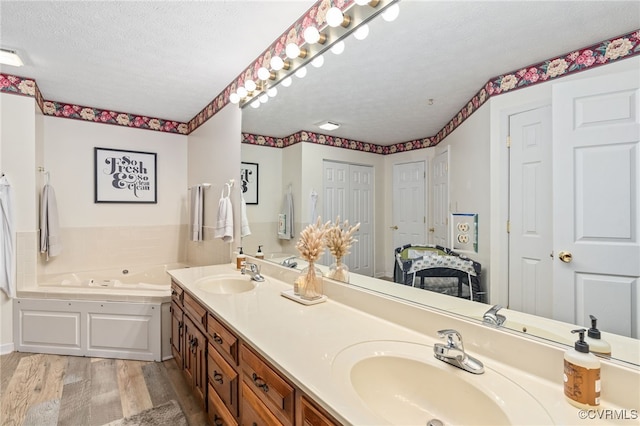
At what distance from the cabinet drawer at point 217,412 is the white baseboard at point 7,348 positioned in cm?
224

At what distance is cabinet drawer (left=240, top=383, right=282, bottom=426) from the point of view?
1036 millimetres

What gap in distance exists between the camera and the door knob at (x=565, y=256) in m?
0.87

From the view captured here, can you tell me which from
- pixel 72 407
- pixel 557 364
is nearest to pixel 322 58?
pixel 557 364

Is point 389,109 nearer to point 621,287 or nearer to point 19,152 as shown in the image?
point 621,287

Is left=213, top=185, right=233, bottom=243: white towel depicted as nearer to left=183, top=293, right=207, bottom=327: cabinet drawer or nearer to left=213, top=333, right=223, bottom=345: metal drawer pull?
left=183, top=293, right=207, bottom=327: cabinet drawer

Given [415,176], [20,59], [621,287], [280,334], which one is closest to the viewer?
[621,287]

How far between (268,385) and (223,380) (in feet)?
1.68

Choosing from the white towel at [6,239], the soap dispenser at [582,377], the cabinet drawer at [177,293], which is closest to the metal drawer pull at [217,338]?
the cabinet drawer at [177,293]

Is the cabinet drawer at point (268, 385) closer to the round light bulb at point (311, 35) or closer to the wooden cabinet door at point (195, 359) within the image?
the wooden cabinet door at point (195, 359)

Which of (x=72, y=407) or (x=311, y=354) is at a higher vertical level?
(x=311, y=354)

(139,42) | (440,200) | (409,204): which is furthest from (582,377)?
(139,42)

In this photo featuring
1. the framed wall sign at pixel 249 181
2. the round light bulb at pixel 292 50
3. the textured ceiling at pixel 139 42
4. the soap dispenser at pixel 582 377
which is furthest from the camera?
the framed wall sign at pixel 249 181

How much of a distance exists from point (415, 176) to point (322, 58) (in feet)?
3.11

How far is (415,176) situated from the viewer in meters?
1.33
